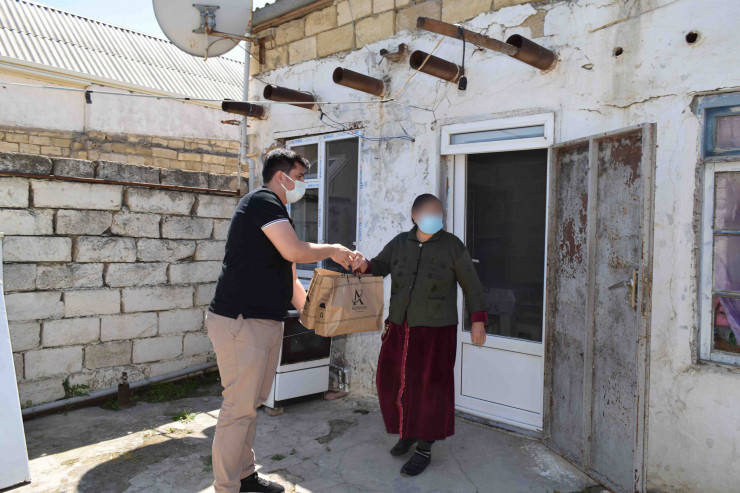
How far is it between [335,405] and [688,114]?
354 centimetres

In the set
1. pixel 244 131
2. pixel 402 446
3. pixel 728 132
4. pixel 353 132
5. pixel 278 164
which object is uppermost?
pixel 244 131

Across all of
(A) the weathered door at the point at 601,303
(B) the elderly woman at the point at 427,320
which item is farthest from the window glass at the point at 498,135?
(B) the elderly woman at the point at 427,320

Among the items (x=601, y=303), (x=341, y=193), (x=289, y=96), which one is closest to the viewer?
(x=601, y=303)

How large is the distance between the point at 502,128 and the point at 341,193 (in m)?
1.94

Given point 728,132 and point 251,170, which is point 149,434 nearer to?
point 251,170

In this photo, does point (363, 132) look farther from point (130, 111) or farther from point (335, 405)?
point (130, 111)

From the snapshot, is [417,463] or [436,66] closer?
[417,463]

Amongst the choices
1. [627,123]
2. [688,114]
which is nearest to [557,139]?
[627,123]

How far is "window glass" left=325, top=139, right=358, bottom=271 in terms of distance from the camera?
551cm

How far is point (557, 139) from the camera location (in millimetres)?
3957

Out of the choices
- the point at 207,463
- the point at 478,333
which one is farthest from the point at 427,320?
the point at 207,463

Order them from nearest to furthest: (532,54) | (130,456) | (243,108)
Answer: (532,54) < (130,456) < (243,108)

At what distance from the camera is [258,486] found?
3.28m

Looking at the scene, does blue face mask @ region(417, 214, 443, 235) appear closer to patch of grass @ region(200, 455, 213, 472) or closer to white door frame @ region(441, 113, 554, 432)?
white door frame @ region(441, 113, 554, 432)
